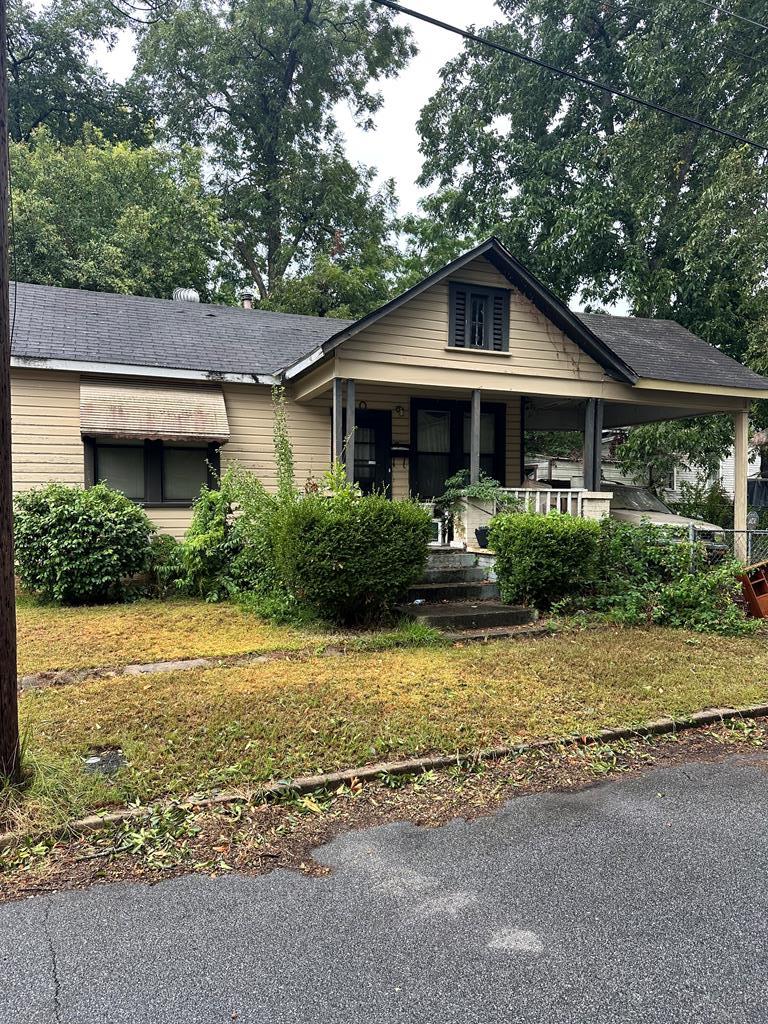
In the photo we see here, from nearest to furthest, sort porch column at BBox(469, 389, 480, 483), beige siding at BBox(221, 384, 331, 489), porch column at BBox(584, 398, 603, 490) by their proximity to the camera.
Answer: porch column at BBox(469, 389, 480, 483)
porch column at BBox(584, 398, 603, 490)
beige siding at BBox(221, 384, 331, 489)

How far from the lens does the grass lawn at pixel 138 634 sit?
5763 mm

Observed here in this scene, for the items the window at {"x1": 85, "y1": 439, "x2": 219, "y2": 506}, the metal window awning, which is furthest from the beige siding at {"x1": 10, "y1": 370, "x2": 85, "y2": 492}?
the metal window awning

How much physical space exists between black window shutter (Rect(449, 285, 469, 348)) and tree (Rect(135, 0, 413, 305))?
1654 centimetres

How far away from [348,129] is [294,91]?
2701 mm

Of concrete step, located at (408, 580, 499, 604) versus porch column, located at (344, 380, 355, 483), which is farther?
porch column, located at (344, 380, 355, 483)

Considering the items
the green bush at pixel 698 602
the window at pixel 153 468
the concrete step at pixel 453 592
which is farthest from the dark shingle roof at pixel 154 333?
the green bush at pixel 698 602

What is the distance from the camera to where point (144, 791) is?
331cm

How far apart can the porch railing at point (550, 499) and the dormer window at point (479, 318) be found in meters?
2.32

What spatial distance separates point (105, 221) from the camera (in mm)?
19094

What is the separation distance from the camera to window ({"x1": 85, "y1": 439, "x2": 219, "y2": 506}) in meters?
9.86

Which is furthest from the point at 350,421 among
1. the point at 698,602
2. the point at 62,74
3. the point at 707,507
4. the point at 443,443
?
the point at 62,74

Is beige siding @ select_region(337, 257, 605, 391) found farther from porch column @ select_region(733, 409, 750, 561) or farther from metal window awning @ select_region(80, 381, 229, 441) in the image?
porch column @ select_region(733, 409, 750, 561)

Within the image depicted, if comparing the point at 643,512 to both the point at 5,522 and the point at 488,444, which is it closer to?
the point at 488,444

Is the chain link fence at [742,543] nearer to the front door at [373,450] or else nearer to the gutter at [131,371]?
A: the front door at [373,450]
